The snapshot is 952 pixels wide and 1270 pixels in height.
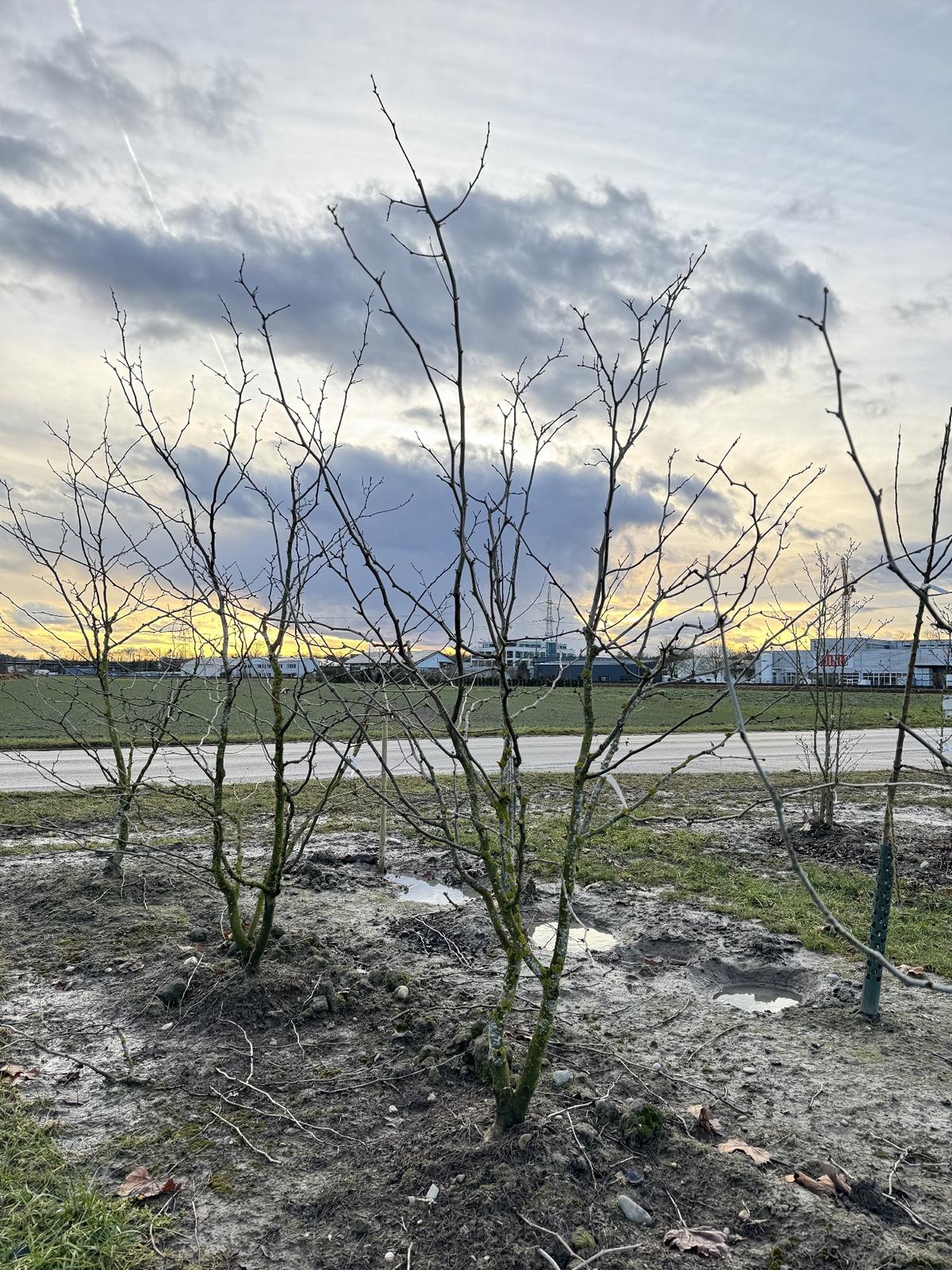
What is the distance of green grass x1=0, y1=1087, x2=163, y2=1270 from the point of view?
2.46 metres

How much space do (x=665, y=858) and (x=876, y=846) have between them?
7.51 feet

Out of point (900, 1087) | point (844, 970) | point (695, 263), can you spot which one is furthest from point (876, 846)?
point (695, 263)

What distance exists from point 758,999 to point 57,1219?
351 centimetres

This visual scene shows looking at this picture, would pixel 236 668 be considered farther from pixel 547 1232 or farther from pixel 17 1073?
pixel 547 1232

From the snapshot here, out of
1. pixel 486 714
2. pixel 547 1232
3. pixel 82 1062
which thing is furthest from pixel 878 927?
pixel 486 714

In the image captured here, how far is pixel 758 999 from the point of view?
4562 millimetres

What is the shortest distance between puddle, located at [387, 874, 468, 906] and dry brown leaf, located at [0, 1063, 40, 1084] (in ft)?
9.59

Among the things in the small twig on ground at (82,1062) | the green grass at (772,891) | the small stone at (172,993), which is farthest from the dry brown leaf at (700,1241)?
the green grass at (772,891)

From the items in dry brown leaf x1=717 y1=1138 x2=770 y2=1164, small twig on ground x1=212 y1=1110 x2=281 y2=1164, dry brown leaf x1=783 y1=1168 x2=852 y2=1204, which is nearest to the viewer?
dry brown leaf x1=783 y1=1168 x2=852 y2=1204

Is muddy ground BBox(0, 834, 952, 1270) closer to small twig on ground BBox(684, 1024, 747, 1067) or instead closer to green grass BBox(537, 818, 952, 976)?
small twig on ground BBox(684, 1024, 747, 1067)

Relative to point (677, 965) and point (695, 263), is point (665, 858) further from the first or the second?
point (695, 263)

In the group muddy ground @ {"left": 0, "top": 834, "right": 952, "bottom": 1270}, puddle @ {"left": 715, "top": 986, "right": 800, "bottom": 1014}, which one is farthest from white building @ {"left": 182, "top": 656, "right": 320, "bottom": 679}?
puddle @ {"left": 715, "top": 986, "right": 800, "bottom": 1014}

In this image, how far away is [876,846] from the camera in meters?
8.09

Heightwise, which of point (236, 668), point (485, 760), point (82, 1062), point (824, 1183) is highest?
point (236, 668)
